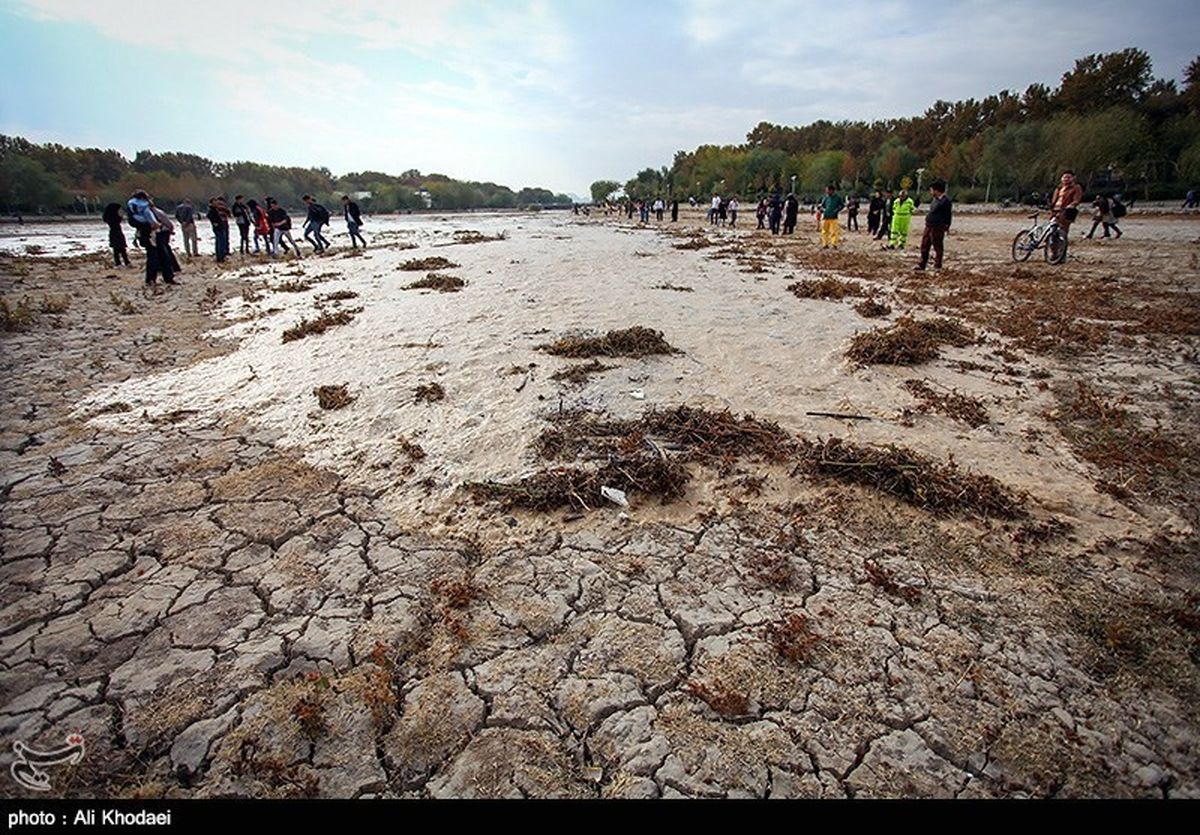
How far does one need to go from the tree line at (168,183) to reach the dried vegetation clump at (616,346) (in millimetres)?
86109

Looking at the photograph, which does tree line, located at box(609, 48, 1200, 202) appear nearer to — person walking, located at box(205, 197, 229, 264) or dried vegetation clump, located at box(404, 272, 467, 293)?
dried vegetation clump, located at box(404, 272, 467, 293)

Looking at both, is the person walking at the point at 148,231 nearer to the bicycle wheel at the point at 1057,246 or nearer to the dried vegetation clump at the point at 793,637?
the dried vegetation clump at the point at 793,637

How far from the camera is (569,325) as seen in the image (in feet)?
28.3

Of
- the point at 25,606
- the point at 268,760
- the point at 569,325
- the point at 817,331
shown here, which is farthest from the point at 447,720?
the point at 817,331

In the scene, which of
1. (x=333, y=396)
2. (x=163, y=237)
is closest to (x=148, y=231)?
(x=163, y=237)

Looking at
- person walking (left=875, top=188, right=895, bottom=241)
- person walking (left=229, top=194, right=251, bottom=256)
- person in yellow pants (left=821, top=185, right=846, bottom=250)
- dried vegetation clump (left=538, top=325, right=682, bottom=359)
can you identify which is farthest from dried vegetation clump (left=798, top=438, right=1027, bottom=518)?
person walking (left=229, top=194, right=251, bottom=256)

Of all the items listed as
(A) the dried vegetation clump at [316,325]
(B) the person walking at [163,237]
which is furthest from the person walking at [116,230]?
(A) the dried vegetation clump at [316,325]

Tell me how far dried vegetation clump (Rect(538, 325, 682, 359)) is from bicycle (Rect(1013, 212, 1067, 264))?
1249cm

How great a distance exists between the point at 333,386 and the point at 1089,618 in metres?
6.79

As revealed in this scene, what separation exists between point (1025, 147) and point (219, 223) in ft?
221

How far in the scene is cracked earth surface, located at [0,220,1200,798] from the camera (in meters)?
2.17

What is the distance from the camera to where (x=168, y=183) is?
97812mm

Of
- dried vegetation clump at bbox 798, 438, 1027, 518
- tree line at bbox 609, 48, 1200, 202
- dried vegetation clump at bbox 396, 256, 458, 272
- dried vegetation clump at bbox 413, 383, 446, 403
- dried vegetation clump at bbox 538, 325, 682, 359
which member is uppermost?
tree line at bbox 609, 48, 1200, 202
